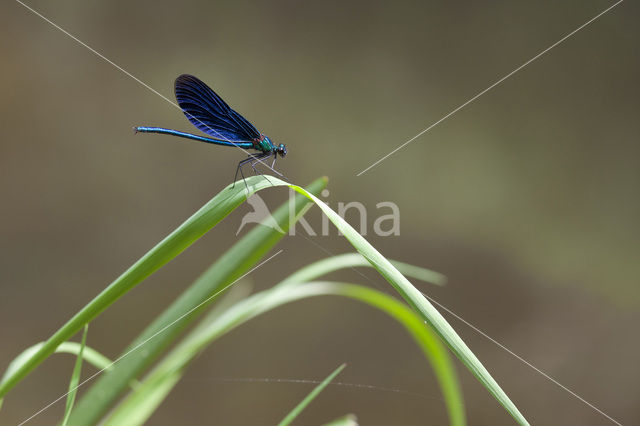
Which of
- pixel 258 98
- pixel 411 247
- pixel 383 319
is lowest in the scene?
pixel 383 319

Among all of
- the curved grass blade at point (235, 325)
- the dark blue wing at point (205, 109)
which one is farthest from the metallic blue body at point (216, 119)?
the curved grass blade at point (235, 325)

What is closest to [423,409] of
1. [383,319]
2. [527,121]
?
[383,319]

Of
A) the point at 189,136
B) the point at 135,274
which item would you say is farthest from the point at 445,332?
the point at 189,136

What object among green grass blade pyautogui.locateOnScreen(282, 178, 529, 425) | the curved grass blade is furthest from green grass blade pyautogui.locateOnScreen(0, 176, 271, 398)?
the curved grass blade

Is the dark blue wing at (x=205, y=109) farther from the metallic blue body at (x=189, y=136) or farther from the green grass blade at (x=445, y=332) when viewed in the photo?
the green grass blade at (x=445, y=332)

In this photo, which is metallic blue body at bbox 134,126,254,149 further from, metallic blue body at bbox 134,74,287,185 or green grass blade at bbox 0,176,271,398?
green grass blade at bbox 0,176,271,398

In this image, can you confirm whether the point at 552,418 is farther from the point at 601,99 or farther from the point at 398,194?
the point at 601,99
